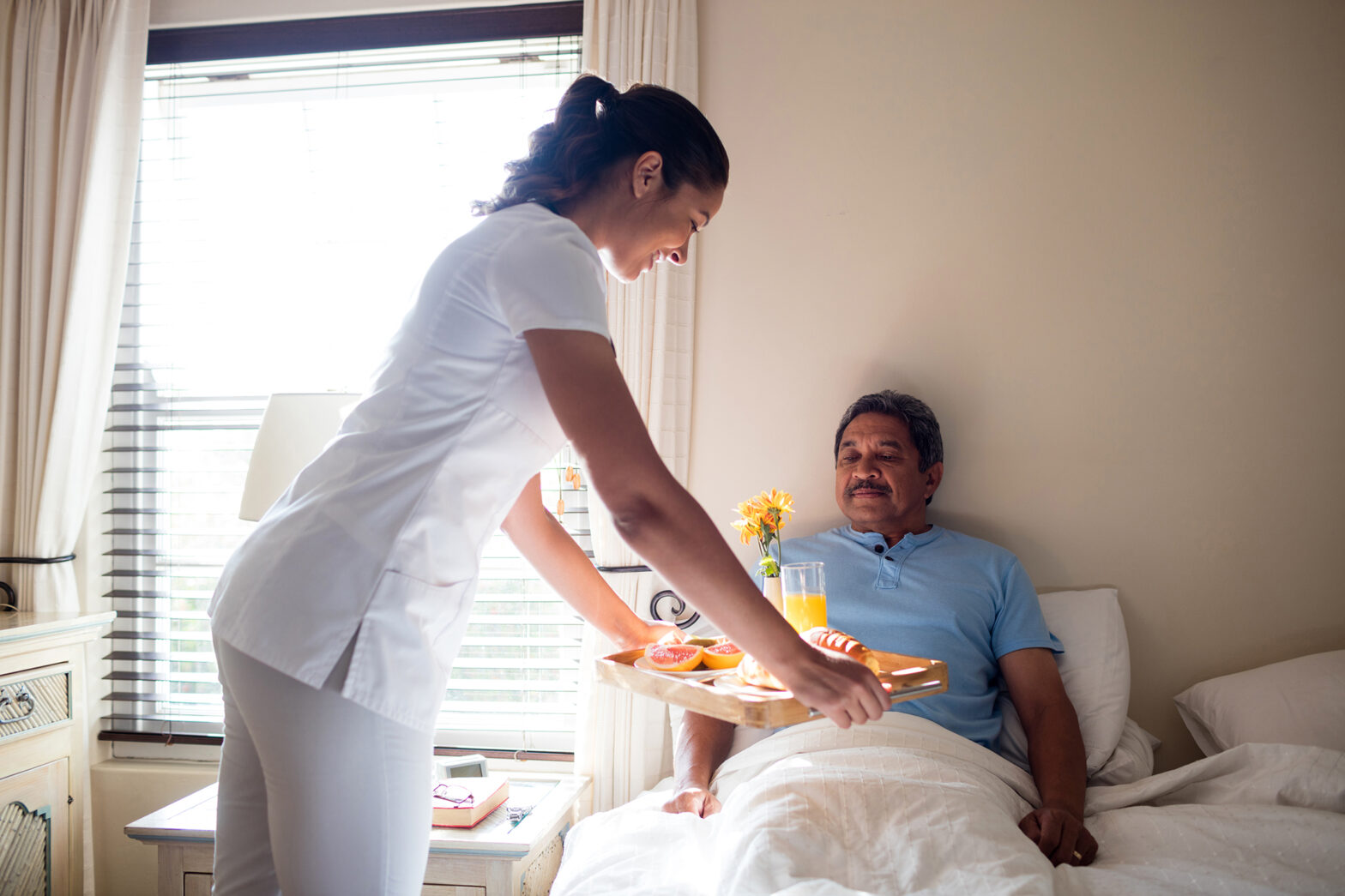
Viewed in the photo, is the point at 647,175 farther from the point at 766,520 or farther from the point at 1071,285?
the point at 1071,285

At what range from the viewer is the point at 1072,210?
7.03ft

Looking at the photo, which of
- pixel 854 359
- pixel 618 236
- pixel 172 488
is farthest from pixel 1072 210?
pixel 172 488

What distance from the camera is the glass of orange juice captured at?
60.2 inches

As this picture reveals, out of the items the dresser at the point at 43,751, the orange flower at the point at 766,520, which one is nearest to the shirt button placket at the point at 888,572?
the orange flower at the point at 766,520

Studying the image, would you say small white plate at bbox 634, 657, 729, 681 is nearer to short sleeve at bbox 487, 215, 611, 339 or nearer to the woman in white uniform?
the woman in white uniform

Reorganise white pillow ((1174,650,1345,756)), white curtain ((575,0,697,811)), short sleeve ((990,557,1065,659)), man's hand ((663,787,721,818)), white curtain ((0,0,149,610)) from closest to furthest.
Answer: man's hand ((663,787,721,818)) → white pillow ((1174,650,1345,756)) → short sleeve ((990,557,1065,659)) → white curtain ((575,0,697,811)) → white curtain ((0,0,149,610))

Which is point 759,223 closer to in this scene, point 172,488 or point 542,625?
point 542,625

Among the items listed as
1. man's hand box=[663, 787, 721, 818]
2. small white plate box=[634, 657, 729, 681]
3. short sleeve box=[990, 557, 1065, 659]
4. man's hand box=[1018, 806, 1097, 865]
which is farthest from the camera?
short sleeve box=[990, 557, 1065, 659]

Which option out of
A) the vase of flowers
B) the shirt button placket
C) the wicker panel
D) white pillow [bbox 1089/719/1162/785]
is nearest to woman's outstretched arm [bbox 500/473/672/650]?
the vase of flowers

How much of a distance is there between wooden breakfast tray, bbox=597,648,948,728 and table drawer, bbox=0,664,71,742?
1.59 meters

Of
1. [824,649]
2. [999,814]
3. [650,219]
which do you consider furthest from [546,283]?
[999,814]

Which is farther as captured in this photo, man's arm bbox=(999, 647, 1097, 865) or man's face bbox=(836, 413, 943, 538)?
man's face bbox=(836, 413, 943, 538)

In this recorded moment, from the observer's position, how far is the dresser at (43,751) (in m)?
2.00

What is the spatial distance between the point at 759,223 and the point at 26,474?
7.15 ft
